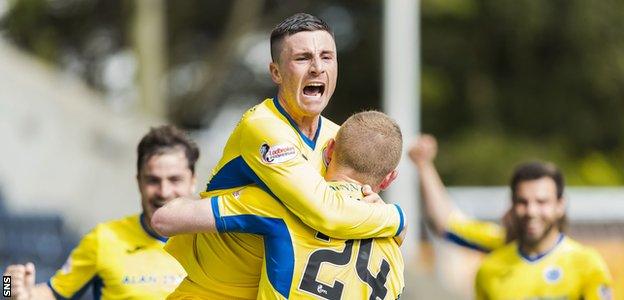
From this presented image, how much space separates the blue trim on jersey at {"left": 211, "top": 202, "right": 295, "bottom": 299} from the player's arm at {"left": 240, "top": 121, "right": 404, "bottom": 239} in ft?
0.31

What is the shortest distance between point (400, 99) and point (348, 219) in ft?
36.7

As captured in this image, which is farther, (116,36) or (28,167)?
(116,36)

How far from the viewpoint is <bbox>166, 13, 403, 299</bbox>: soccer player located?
16.4ft

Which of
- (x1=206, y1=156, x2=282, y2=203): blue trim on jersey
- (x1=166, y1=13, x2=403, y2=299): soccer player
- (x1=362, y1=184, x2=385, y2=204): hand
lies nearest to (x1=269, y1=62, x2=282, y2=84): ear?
(x1=166, y1=13, x2=403, y2=299): soccer player

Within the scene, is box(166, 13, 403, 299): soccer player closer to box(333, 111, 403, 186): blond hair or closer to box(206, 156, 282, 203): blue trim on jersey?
box(206, 156, 282, 203): blue trim on jersey

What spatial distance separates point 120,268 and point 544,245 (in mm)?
2584

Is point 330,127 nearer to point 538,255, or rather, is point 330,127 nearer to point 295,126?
point 295,126

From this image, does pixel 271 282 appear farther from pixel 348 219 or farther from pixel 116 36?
pixel 116 36

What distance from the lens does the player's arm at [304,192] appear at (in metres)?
4.99

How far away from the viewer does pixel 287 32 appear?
5.14m

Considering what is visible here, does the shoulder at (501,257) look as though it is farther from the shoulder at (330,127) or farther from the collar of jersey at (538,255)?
the shoulder at (330,127)

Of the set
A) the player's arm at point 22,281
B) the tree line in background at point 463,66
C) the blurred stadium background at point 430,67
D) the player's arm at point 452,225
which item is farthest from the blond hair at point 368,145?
the tree line in background at point 463,66

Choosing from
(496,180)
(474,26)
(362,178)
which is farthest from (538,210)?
(474,26)

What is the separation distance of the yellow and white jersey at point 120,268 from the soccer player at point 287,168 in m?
1.37
